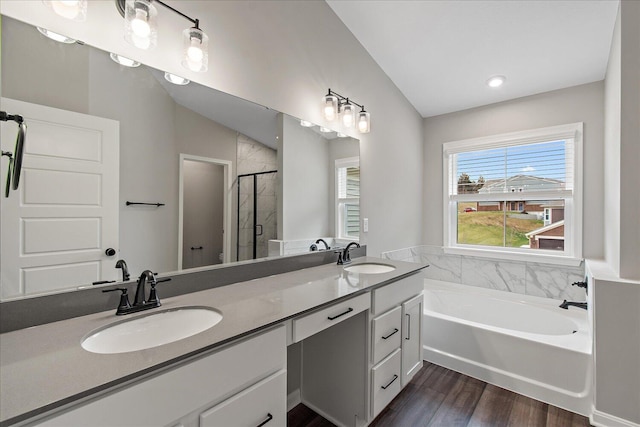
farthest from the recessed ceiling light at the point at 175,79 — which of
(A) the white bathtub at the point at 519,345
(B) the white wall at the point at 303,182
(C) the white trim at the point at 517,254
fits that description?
(C) the white trim at the point at 517,254

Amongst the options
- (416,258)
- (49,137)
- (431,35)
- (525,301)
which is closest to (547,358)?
(525,301)

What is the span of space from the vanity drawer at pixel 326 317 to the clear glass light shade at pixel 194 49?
124 cm

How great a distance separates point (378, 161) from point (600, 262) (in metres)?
1.90

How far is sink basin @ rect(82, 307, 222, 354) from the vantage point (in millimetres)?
946

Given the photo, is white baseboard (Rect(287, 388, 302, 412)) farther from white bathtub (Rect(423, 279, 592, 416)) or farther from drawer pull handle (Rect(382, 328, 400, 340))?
white bathtub (Rect(423, 279, 592, 416))

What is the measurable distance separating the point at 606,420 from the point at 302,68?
9.21ft

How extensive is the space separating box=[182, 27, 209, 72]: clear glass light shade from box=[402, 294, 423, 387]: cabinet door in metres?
1.78

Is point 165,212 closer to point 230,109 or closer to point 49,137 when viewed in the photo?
point 49,137

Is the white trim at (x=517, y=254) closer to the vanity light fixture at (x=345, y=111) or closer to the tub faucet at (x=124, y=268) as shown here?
the vanity light fixture at (x=345, y=111)

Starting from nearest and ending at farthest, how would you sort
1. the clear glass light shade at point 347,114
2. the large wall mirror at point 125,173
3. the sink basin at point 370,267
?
the large wall mirror at point 125,173 → the sink basin at point 370,267 → the clear glass light shade at point 347,114

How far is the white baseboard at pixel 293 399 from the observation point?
1.90 meters

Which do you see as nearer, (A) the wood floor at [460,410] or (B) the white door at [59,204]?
(B) the white door at [59,204]

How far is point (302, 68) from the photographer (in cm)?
203

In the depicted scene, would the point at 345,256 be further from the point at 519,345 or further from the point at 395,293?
the point at 519,345
